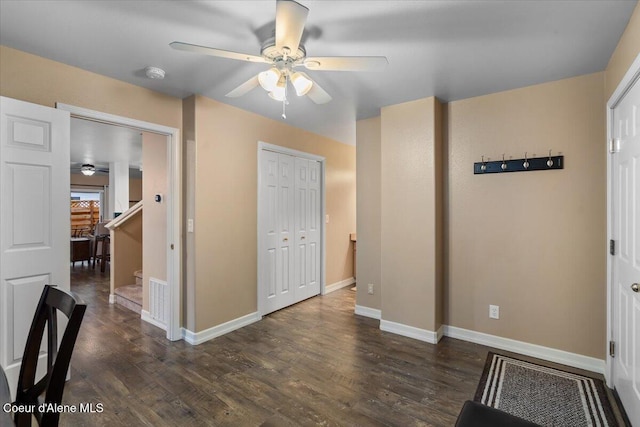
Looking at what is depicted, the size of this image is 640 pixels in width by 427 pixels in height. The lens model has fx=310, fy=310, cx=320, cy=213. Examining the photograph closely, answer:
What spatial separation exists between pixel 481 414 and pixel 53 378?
131 cm

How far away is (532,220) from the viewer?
2732 mm

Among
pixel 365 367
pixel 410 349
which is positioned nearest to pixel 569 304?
pixel 410 349

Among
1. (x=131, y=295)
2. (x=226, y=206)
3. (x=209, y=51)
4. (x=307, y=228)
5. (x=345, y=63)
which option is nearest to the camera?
(x=209, y=51)

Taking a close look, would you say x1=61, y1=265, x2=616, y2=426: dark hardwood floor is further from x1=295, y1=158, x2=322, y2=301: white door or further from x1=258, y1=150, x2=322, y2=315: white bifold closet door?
x1=295, y1=158, x2=322, y2=301: white door

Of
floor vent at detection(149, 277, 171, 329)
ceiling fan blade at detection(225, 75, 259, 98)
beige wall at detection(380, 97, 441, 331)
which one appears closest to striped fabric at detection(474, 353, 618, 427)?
beige wall at detection(380, 97, 441, 331)

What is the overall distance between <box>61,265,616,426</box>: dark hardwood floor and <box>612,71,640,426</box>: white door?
0.88 meters

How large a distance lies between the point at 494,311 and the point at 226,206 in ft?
9.21

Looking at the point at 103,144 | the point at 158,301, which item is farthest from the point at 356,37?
the point at 103,144

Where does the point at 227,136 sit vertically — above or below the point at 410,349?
above

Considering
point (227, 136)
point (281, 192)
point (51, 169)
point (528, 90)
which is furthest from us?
point (281, 192)

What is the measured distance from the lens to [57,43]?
6.71ft

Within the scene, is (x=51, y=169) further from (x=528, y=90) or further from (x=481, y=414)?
(x=528, y=90)

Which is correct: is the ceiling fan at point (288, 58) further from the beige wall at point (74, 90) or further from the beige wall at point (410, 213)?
the beige wall at point (410, 213)

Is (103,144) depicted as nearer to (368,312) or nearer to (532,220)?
(368,312)
